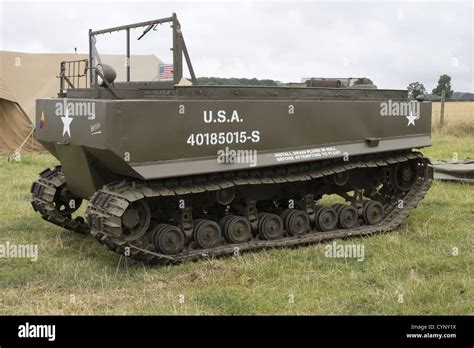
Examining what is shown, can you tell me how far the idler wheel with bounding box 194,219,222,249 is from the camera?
717cm

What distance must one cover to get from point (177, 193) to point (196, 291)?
1153 mm

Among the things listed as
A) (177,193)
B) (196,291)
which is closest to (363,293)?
(196,291)

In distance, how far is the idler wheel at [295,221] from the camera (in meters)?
7.85

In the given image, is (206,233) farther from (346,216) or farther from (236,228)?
(346,216)

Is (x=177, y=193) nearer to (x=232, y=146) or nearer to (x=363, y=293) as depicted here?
(x=232, y=146)

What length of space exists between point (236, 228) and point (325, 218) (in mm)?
1369

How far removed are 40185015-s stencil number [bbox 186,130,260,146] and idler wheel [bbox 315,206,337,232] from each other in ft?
4.85

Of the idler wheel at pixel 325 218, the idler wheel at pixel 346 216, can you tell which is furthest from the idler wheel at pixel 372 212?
the idler wheel at pixel 325 218

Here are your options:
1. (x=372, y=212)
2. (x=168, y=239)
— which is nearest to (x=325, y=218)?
(x=372, y=212)

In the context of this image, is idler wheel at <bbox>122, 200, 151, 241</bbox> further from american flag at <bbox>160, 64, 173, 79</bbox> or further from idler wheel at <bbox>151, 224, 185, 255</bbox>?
american flag at <bbox>160, 64, 173, 79</bbox>

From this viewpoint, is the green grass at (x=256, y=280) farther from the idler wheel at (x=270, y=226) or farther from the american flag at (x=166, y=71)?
the american flag at (x=166, y=71)

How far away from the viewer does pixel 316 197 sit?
9.01m

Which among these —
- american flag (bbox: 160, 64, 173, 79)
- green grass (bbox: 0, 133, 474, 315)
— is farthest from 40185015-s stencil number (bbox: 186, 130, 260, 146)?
green grass (bbox: 0, 133, 474, 315)

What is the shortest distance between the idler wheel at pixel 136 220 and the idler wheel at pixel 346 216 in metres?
2.70
